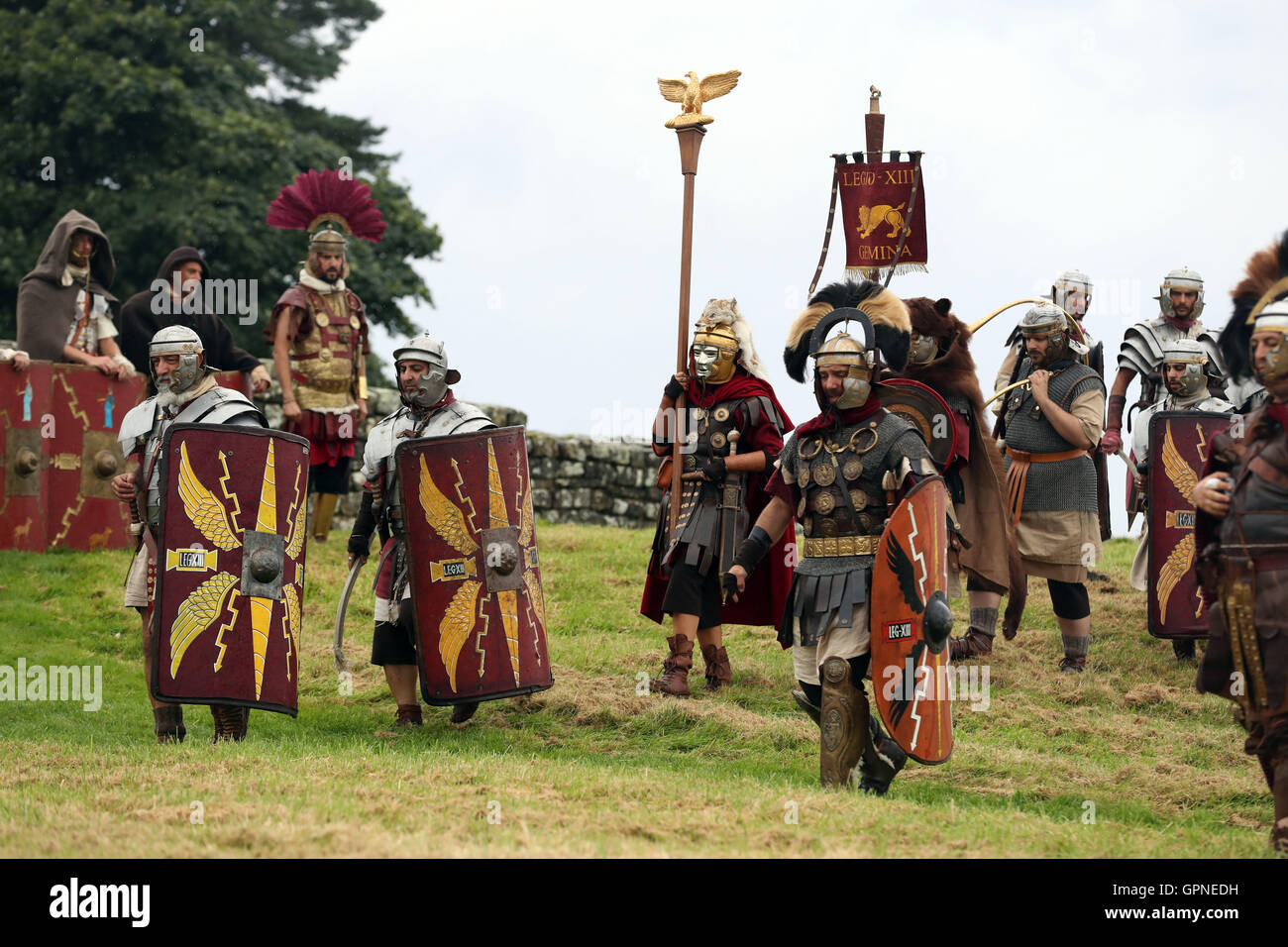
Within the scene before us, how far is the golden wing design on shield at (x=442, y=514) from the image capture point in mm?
7297

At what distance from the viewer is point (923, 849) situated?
→ 508cm

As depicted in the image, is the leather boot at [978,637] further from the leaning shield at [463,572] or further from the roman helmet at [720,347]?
the leaning shield at [463,572]

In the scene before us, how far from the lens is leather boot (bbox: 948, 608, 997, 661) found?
920 cm

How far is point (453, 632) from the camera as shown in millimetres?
7270

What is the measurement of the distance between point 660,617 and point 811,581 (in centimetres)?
234

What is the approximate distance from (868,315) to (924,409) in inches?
47.9

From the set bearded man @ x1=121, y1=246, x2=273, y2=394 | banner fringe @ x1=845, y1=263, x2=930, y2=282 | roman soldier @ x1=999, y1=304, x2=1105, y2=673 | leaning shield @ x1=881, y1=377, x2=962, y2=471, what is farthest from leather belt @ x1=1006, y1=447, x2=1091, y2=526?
bearded man @ x1=121, y1=246, x2=273, y2=394

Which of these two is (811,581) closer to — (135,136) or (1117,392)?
(1117,392)

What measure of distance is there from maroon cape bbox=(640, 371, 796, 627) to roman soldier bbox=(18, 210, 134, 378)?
458 cm

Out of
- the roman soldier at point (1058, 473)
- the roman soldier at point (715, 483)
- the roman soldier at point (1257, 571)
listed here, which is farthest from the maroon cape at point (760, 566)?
the roman soldier at point (1257, 571)

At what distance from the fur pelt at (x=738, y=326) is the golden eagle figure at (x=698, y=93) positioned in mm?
1062

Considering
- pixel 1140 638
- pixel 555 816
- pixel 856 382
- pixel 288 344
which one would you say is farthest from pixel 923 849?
pixel 288 344

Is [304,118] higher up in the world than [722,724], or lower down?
higher up

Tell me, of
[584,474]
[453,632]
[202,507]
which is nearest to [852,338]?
[453,632]
